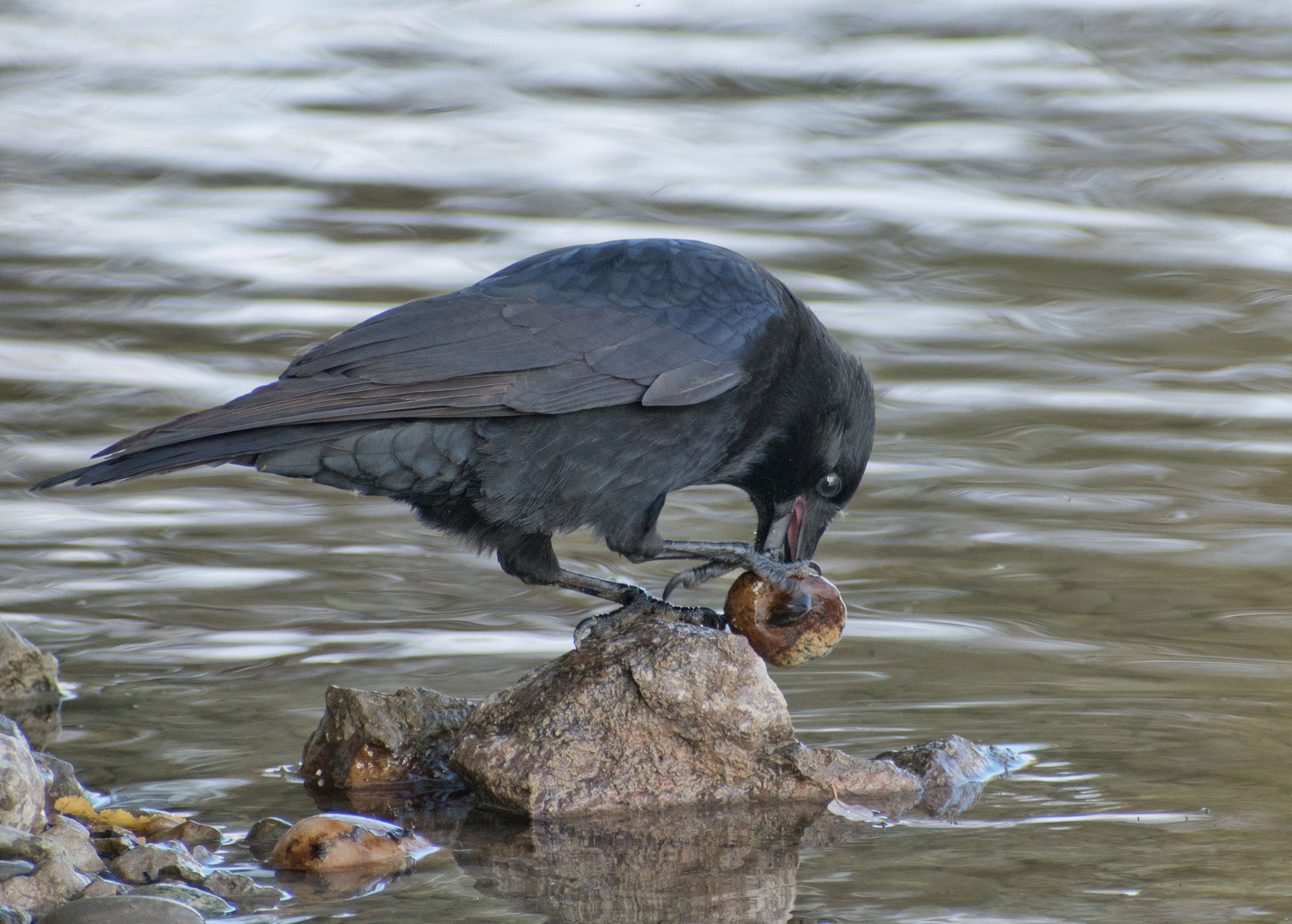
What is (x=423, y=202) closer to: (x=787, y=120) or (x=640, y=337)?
(x=787, y=120)

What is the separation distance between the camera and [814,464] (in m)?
5.39

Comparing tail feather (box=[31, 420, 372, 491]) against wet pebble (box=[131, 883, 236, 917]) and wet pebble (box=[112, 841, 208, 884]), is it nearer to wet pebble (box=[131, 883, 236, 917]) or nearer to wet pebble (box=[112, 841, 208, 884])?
wet pebble (box=[112, 841, 208, 884])

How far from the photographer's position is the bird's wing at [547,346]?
15.1 ft

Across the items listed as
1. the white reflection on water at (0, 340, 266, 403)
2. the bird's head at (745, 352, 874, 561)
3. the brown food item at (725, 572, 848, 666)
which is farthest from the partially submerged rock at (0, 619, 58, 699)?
the white reflection on water at (0, 340, 266, 403)

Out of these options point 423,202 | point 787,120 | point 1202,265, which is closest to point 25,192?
point 423,202

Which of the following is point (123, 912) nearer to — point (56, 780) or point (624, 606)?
point (56, 780)

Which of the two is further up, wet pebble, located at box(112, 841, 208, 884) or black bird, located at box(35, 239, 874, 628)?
black bird, located at box(35, 239, 874, 628)

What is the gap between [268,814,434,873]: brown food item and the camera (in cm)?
369

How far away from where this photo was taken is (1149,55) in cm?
1452

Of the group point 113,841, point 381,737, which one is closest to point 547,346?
point 381,737

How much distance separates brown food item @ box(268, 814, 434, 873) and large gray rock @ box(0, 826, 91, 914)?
445mm

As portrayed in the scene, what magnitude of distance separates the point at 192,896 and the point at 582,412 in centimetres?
197

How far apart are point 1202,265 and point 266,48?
335 inches

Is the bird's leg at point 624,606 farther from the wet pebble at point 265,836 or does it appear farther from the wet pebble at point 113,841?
the wet pebble at point 113,841
